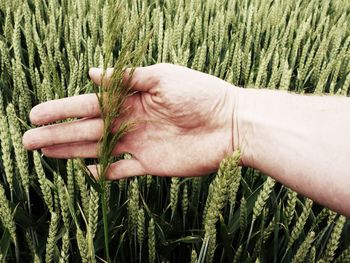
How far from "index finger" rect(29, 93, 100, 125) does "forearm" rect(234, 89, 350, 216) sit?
0.32 metres

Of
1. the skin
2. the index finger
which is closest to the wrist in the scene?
the skin

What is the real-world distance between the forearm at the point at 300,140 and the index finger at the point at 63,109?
319mm

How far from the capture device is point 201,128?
0.83 metres

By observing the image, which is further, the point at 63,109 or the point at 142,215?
the point at 63,109

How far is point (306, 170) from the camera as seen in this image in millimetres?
675

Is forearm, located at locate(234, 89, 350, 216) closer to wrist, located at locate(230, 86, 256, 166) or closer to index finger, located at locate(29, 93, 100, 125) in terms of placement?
wrist, located at locate(230, 86, 256, 166)

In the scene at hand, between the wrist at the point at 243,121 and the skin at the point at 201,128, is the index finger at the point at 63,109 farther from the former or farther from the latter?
the wrist at the point at 243,121

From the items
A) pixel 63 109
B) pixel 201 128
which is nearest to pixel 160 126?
pixel 201 128

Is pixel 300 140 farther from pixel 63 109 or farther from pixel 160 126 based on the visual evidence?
pixel 63 109

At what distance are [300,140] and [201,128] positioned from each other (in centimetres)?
22

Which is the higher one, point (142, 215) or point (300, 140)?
point (300, 140)

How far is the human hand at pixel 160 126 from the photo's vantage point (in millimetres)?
770

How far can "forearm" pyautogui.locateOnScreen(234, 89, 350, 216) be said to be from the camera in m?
0.64

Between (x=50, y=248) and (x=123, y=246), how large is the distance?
0.26m
